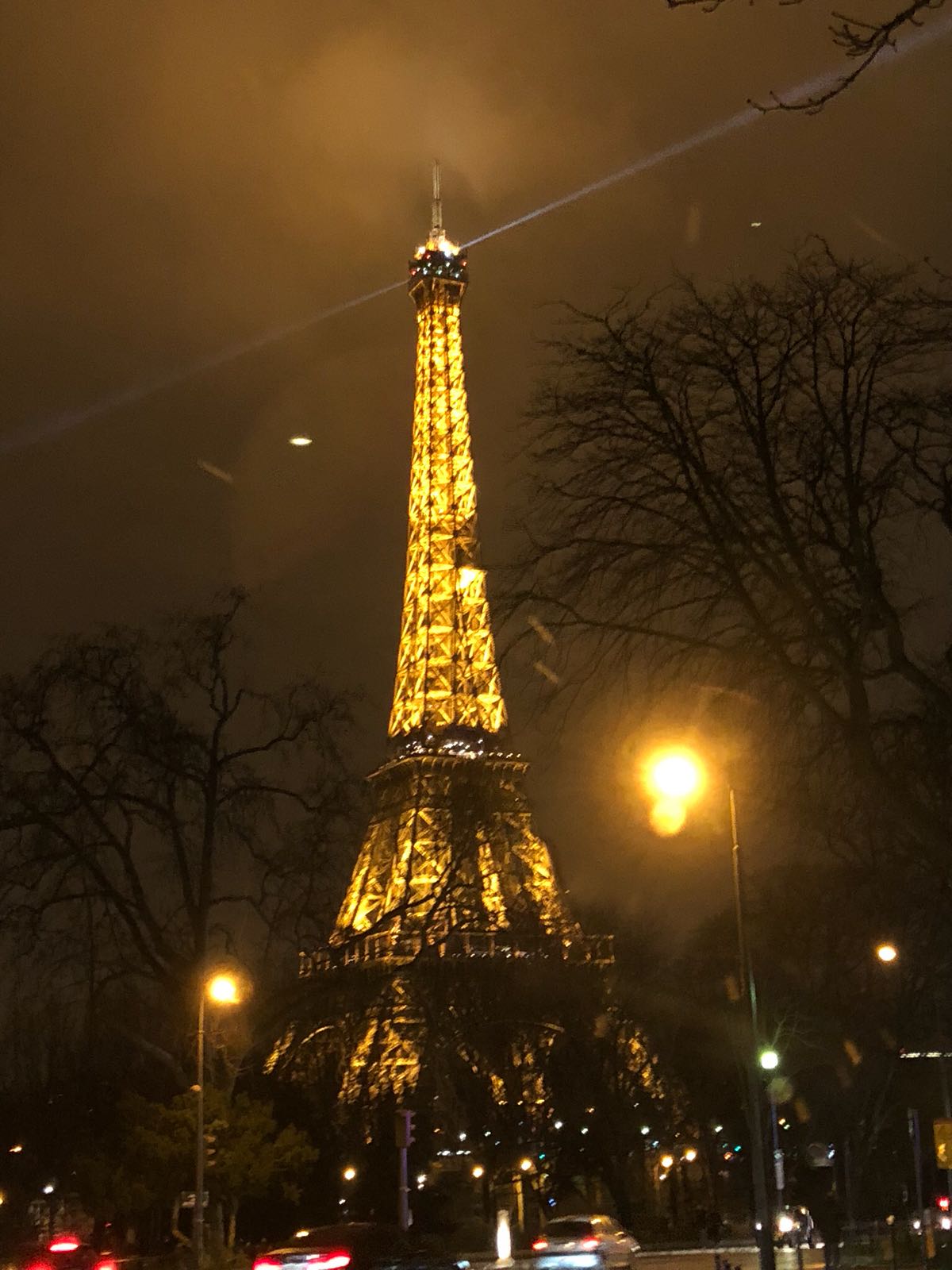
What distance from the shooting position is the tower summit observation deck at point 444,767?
32.3 metres

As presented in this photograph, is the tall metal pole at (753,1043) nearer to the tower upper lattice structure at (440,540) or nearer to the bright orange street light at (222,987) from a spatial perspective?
the bright orange street light at (222,987)

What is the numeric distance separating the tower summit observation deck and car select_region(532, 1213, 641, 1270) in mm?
5990

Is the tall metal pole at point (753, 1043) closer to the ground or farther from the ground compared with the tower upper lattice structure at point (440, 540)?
closer to the ground

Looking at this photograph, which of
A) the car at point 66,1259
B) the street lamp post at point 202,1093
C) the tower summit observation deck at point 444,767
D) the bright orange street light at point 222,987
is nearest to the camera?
the car at point 66,1259

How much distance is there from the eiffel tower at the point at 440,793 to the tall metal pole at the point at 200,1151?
8.12 ft

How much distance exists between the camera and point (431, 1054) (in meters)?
41.0

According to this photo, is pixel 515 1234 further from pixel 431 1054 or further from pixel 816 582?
pixel 816 582

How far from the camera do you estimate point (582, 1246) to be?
110 feet

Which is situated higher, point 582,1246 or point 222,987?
point 222,987

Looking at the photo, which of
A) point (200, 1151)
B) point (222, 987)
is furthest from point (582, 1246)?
point (222, 987)

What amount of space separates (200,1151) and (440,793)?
814 centimetres

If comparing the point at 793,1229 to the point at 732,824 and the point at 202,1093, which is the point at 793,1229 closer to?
the point at 202,1093

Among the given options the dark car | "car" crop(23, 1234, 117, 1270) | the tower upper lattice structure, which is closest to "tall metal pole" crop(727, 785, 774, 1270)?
the dark car

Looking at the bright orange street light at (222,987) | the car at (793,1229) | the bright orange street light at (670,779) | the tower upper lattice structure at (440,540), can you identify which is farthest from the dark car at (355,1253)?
the tower upper lattice structure at (440,540)
